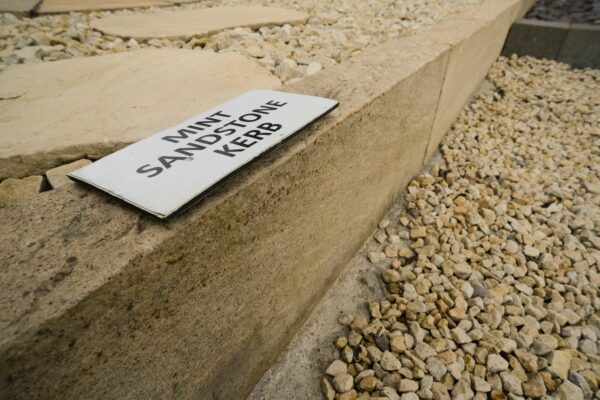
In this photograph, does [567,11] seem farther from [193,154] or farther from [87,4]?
[193,154]

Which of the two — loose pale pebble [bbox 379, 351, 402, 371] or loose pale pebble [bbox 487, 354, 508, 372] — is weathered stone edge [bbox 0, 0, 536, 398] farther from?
loose pale pebble [bbox 487, 354, 508, 372]

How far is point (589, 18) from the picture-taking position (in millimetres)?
4613

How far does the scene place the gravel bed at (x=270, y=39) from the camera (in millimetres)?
2037

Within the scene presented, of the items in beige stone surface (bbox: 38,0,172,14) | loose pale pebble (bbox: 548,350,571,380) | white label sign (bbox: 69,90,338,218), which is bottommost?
loose pale pebble (bbox: 548,350,571,380)

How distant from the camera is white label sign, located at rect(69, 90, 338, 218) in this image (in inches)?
29.3

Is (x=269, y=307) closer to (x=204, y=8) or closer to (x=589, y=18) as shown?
(x=204, y=8)

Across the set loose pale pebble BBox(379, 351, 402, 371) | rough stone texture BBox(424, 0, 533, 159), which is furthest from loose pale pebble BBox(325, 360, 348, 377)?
rough stone texture BBox(424, 0, 533, 159)

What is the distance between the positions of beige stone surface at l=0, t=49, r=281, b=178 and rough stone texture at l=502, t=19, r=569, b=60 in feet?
13.2

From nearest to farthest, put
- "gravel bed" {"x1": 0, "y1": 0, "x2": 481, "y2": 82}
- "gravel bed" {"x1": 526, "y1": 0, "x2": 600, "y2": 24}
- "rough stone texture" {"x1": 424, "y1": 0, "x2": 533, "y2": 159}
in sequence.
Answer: "gravel bed" {"x1": 0, "y1": 0, "x2": 481, "y2": 82}
"rough stone texture" {"x1": 424, "y1": 0, "x2": 533, "y2": 159}
"gravel bed" {"x1": 526, "y1": 0, "x2": 600, "y2": 24}

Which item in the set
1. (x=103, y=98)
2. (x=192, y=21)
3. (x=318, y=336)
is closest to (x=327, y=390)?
(x=318, y=336)

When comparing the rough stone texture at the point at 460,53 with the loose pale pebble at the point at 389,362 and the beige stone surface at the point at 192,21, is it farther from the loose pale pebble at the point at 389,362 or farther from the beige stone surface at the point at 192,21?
the loose pale pebble at the point at 389,362

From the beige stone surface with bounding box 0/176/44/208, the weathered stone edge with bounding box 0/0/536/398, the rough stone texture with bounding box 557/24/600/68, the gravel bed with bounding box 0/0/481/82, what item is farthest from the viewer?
the rough stone texture with bounding box 557/24/600/68

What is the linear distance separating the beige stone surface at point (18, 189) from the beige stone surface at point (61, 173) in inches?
1.6

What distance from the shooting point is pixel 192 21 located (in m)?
2.68
